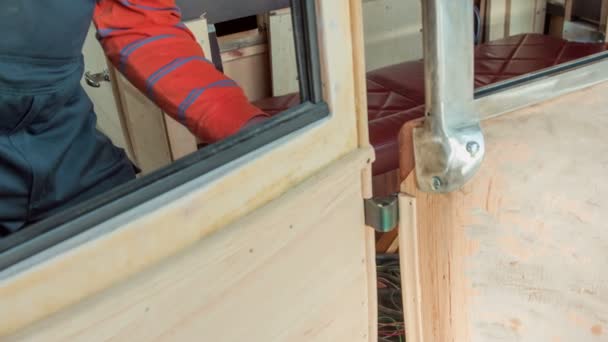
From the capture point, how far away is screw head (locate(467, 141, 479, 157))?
868 mm

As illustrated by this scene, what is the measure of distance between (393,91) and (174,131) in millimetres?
650

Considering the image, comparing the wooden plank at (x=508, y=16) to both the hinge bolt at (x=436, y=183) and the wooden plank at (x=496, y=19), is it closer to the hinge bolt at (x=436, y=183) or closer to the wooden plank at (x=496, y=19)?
the wooden plank at (x=496, y=19)

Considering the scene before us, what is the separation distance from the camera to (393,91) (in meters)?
1.93

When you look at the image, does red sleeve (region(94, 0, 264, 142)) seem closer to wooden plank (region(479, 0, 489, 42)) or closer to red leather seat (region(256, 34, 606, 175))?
red leather seat (region(256, 34, 606, 175))

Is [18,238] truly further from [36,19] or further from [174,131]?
[174,131]

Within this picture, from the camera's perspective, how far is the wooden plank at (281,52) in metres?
2.18

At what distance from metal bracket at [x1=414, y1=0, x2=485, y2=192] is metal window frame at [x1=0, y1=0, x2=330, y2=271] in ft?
0.47

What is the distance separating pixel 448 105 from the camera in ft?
2.79

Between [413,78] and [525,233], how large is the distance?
111 centimetres

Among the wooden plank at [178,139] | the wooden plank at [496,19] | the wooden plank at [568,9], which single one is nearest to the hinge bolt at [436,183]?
the wooden plank at [178,139]

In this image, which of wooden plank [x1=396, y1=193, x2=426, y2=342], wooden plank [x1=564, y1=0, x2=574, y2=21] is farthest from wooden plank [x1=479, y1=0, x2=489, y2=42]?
wooden plank [x1=396, y1=193, x2=426, y2=342]

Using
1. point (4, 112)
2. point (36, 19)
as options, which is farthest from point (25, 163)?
point (36, 19)

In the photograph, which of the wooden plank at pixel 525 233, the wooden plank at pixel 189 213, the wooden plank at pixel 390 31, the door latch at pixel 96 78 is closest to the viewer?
the wooden plank at pixel 189 213

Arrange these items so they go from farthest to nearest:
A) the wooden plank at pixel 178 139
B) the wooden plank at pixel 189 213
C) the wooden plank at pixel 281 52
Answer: the wooden plank at pixel 281 52 < the wooden plank at pixel 178 139 < the wooden plank at pixel 189 213
